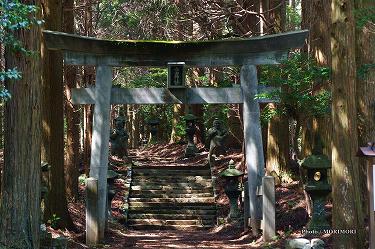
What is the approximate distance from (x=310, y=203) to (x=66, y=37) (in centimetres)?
635

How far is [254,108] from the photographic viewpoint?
1159cm

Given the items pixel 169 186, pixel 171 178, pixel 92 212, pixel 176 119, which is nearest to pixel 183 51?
A: pixel 92 212

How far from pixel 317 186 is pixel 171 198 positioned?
285 inches

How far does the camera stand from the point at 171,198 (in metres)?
16.5

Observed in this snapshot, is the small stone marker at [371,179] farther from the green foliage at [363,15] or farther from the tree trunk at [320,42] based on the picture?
the tree trunk at [320,42]

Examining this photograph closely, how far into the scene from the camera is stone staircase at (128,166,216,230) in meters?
15.3

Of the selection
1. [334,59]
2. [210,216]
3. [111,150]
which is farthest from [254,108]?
[111,150]

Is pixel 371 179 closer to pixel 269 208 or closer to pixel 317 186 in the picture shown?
pixel 317 186

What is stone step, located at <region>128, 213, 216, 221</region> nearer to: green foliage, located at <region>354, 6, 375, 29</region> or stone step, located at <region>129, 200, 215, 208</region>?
stone step, located at <region>129, 200, 215, 208</region>

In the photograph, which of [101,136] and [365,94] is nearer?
[365,94]

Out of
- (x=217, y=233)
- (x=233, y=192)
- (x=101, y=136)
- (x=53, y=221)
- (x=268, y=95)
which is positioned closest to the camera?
(x=268, y=95)

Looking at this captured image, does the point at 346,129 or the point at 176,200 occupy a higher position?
the point at 346,129

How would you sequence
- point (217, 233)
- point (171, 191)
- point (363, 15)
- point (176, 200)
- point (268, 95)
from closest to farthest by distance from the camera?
point (363, 15) < point (268, 95) < point (217, 233) < point (176, 200) < point (171, 191)


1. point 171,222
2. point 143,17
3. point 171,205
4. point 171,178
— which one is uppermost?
point 143,17
